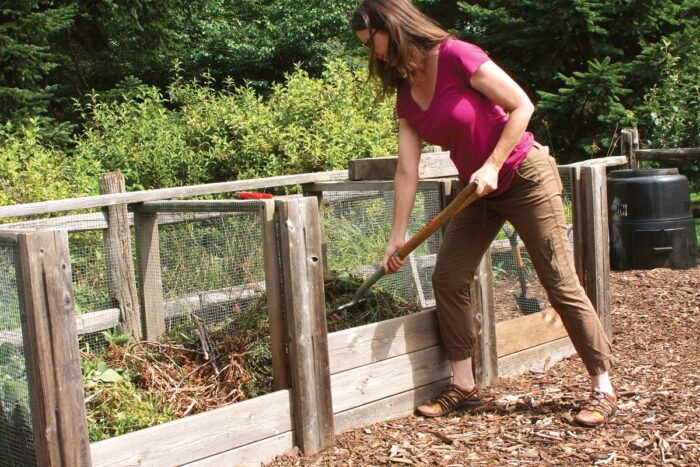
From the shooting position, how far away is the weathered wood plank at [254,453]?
3205mm

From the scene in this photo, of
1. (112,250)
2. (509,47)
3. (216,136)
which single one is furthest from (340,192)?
(509,47)

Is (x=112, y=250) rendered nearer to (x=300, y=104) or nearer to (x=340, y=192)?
(x=340, y=192)

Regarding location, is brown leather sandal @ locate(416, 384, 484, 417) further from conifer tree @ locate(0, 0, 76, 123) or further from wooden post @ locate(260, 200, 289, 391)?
conifer tree @ locate(0, 0, 76, 123)

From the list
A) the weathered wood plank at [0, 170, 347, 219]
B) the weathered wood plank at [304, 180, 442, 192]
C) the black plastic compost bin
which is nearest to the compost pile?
the weathered wood plank at [0, 170, 347, 219]

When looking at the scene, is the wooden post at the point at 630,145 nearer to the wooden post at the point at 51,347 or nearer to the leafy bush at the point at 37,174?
the leafy bush at the point at 37,174

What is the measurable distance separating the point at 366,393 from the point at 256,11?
47.5 ft

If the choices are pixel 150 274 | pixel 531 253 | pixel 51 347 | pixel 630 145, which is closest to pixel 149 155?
pixel 150 274

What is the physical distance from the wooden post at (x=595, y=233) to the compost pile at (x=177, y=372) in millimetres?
2018

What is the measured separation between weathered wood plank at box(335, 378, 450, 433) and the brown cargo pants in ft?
0.78

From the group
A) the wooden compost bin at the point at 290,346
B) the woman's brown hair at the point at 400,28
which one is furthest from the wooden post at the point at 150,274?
the woman's brown hair at the point at 400,28

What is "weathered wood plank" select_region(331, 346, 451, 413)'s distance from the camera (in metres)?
3.69

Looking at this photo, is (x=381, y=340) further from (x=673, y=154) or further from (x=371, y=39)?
(x=673, y=154)

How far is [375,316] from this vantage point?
419 centimetres

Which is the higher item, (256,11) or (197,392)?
(256,11)
